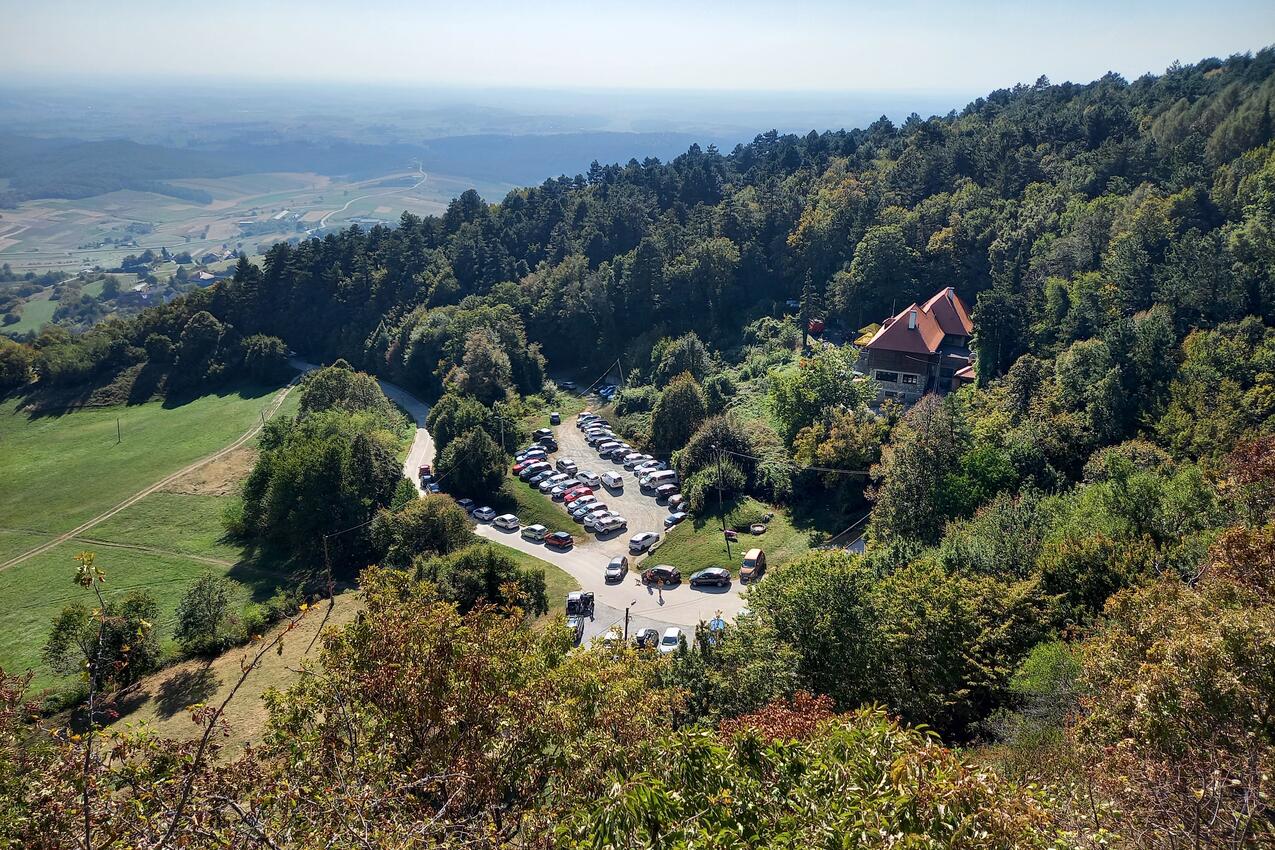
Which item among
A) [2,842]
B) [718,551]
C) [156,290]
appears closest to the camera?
[2,842]

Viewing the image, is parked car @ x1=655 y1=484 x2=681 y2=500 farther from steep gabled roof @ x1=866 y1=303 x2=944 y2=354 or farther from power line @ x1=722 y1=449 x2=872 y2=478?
steep gabled roof @ x1=866 y1=303 x2=944 y2=354

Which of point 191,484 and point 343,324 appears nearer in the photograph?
point 191,484

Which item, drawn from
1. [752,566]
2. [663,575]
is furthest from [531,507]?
[752,566]

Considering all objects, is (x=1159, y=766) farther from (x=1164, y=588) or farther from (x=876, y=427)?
(x=876, y=427)

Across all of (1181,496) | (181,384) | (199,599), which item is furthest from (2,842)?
(181,384)

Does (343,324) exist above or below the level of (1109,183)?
below
